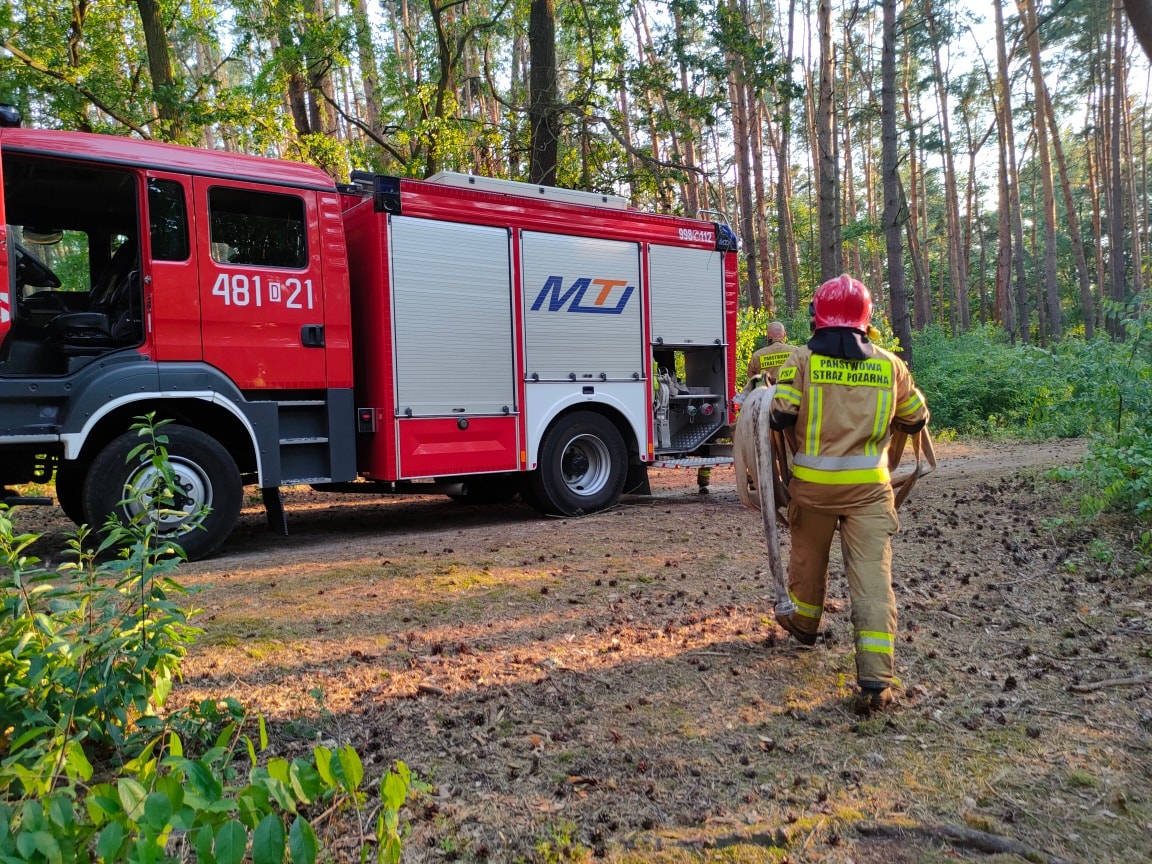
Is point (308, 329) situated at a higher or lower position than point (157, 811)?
higher

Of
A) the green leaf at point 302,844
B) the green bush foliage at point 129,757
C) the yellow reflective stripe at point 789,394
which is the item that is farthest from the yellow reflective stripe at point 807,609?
the green leaf at point 302,844

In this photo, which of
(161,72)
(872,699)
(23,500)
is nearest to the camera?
(872,699)

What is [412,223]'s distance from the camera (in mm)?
7227

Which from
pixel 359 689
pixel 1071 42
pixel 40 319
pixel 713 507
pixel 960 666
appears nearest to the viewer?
pixel 359 689

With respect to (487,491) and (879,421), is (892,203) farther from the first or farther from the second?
(879,421)

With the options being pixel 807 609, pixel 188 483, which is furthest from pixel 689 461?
pixel 807 609

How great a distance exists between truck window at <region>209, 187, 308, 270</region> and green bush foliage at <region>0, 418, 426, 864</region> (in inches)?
160

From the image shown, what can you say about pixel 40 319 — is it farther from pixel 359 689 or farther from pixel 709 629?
pixel 709 629

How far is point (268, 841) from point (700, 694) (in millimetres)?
2424

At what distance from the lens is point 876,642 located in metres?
3.41

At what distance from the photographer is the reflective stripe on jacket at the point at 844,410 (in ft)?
11.7

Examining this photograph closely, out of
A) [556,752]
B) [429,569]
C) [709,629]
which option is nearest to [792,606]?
[709,629]

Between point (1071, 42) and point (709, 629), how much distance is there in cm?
3020

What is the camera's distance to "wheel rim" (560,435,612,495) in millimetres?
8602
